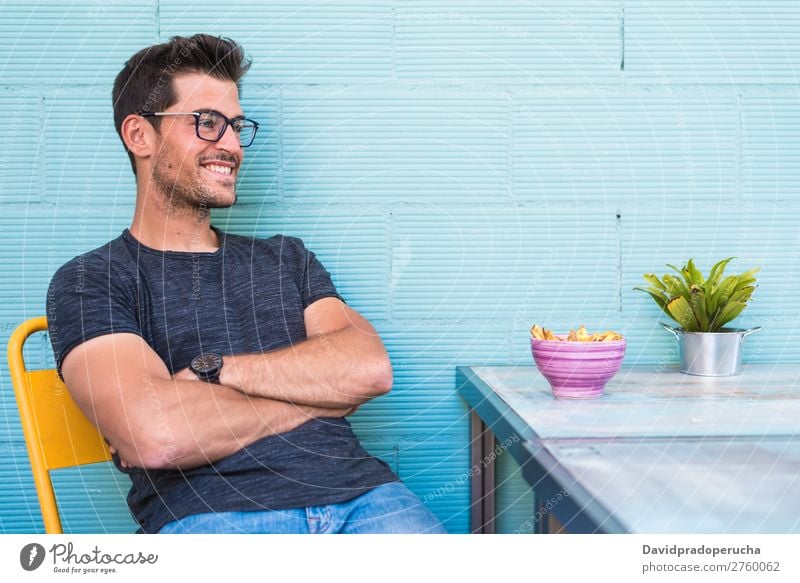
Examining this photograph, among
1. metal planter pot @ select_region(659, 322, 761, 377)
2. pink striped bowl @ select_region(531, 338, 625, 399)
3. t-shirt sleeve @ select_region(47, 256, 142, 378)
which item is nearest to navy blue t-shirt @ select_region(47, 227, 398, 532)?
t-shirt sleeve @ select_region(47, 256, 142, 378)

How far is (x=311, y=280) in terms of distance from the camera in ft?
3.21

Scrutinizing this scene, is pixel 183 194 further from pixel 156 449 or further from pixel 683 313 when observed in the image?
pixel 683 313

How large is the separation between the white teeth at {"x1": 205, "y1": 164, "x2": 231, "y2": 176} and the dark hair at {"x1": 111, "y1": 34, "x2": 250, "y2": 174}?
0.09 metres

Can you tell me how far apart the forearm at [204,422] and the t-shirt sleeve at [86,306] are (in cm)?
11

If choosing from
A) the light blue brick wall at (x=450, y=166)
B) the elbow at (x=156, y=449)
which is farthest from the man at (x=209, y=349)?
the light blue brick wall at (x=450, y=166)

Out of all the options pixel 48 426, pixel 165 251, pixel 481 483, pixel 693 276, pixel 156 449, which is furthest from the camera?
pixel 481 483

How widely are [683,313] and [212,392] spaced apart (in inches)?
26.6

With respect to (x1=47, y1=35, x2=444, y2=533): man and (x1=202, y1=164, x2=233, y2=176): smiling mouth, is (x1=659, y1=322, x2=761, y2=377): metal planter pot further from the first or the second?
(x1=202, y1=164, x2=233, y2=176): smiling mouth

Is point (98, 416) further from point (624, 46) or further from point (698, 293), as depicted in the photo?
point (624, 46)

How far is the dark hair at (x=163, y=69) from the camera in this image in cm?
95

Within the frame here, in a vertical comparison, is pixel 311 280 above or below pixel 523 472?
above

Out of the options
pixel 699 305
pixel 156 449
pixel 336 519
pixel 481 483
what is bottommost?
pixel 481 483

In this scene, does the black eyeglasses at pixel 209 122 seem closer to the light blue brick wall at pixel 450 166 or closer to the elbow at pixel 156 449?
the light blue brick wall at pixel 450 166

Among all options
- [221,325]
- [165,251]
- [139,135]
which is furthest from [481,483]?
[139,135]
